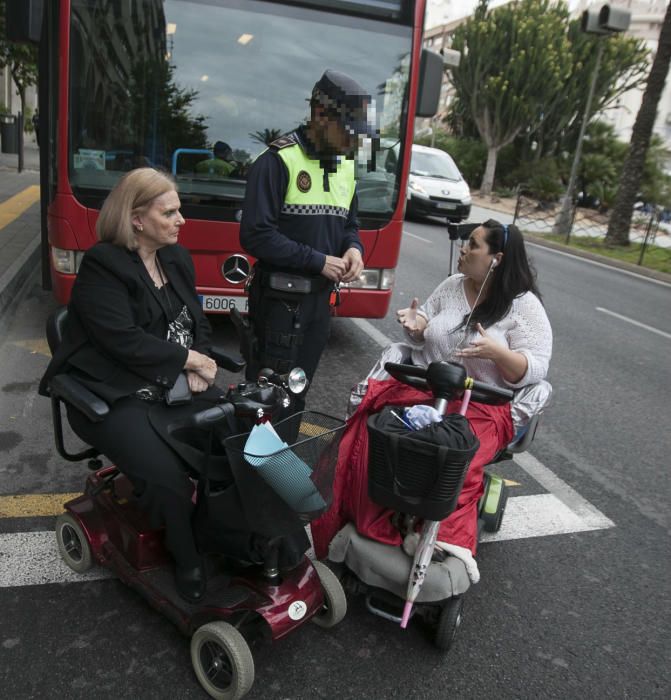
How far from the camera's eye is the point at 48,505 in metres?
3.10

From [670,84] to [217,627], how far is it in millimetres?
62476

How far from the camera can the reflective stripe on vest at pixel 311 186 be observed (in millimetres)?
3041

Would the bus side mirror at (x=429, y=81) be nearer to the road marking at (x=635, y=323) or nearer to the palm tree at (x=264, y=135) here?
the palm tree at (x=264, y=135)

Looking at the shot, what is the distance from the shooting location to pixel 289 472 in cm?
191

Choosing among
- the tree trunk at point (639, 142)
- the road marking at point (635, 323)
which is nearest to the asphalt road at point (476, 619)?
the road marking at point (635, 323)

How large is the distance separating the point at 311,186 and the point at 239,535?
1.67 m

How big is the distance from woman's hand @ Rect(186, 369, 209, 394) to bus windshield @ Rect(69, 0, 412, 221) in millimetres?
2427

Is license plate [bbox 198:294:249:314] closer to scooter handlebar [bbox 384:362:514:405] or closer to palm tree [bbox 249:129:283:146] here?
palm tree [bbox 249:129:283:146]

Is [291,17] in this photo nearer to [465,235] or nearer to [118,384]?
[465,235]

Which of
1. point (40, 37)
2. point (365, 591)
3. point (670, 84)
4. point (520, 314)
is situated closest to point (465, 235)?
point (520, 314)

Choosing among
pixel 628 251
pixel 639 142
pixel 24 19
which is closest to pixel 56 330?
pixel 24 19

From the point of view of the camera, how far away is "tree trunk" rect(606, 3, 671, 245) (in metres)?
13.8

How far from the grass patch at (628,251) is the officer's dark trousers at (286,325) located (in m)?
12.6

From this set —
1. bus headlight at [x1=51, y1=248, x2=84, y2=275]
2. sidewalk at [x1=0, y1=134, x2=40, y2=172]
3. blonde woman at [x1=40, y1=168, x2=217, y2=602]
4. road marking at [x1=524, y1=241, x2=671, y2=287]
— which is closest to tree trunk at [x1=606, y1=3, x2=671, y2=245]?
road marking at [x1=524, y1=241, x2=671, y2=287]
